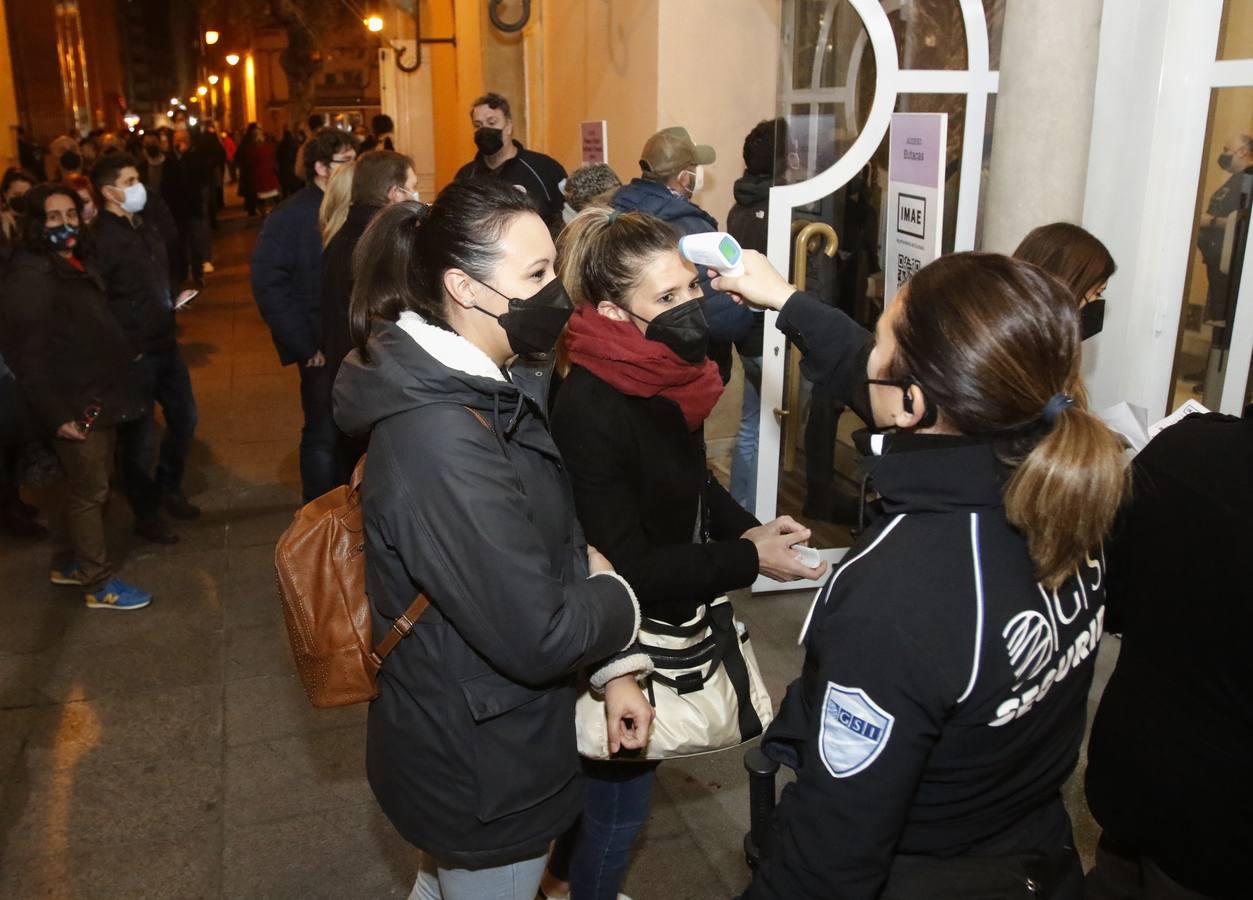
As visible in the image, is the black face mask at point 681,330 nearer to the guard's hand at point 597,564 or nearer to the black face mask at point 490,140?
the guard's hand at point 597,564

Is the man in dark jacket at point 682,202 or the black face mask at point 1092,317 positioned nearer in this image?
the black face mask at point 1092,317

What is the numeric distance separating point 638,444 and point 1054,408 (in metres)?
1.07

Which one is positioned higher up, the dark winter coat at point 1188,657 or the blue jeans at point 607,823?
the dark winter coat at point 1188,657

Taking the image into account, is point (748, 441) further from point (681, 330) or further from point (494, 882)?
point (494, 882)

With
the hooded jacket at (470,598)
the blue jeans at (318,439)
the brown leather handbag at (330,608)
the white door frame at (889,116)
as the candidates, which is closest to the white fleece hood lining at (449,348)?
the hooded jacket at (470,598)

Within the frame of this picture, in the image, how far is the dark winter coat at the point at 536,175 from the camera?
6.84 meters

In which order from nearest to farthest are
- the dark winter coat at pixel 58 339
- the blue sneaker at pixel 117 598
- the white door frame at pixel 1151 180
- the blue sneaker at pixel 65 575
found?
the white door frame at pixel 1151 180, the dark winter coat at pixel 58 339, the blue sneaker at pixel 117 598, the blue sneaker at pixel 65 575

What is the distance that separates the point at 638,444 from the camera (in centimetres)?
247

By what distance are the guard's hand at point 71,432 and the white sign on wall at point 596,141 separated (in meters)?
4.14

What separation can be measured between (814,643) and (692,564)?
86 centimetres

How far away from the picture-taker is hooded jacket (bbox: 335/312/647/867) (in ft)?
6.10

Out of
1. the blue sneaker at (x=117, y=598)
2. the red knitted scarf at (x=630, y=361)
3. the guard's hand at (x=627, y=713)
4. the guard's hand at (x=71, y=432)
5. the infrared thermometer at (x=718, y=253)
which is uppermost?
the infrared thermometer at (x=718, y=253)

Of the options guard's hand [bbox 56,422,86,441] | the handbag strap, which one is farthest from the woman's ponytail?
guard's hand [bbox 56,422,86,441]

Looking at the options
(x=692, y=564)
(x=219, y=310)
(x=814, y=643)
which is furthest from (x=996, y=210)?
(x=219, y=310)
